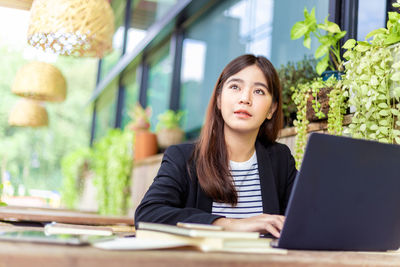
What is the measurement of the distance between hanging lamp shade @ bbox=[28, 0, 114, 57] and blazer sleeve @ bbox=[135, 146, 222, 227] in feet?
3.80

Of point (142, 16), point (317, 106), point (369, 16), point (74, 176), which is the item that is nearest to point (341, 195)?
point (317, 106)

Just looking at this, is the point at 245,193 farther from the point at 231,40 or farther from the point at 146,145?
the point at 146,145

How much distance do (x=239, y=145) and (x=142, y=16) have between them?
17.9 ft

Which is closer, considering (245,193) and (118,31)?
(245,193)

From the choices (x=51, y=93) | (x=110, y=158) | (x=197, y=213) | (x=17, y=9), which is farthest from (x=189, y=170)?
(x=110, y=158)

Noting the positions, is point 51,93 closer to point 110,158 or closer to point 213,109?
point 110,158

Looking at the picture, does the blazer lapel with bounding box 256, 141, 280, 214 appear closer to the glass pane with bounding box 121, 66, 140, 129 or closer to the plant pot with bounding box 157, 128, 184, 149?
the plant pot with bounding box 157, 128, 184, 149

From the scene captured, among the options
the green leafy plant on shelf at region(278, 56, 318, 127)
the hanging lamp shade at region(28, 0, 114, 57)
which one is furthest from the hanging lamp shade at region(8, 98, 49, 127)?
the green leafy plant on shelf at region(278, 56, 318, 127)

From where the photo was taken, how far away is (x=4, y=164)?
793cm

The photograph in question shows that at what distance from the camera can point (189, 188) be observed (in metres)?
1.66

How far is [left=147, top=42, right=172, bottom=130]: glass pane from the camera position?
5.66 meters

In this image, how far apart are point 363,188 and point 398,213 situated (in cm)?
19

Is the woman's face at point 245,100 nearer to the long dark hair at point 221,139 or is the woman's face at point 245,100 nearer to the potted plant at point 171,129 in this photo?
the long dark hair at point 221,139

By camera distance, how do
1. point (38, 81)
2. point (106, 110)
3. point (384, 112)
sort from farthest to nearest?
point (106, 110), point (38, 81), point (384, 112)
